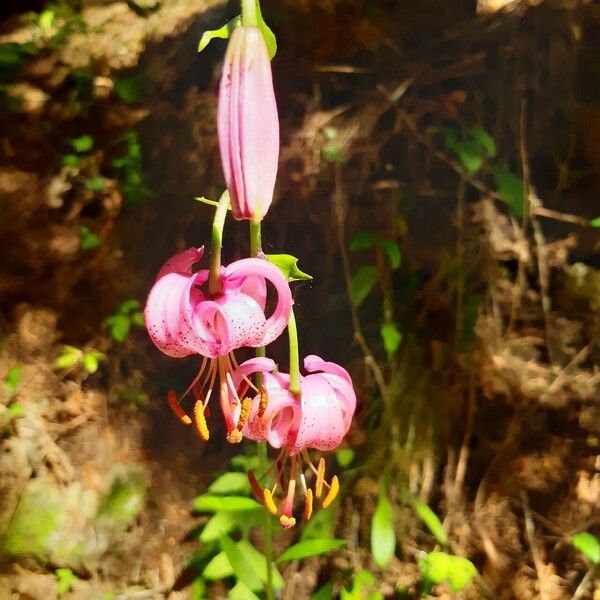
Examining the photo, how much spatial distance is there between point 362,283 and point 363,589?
1.91 feet

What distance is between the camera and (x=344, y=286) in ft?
4.09

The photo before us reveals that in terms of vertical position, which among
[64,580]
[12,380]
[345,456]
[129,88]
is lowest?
[64,580]

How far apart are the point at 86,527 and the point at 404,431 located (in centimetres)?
71

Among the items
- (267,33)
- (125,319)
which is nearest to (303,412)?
(267,33)

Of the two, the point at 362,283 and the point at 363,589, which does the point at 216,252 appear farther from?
the point at 363,589

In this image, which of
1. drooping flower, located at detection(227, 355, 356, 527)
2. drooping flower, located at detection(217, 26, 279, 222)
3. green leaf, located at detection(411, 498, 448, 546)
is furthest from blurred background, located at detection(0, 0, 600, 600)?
drooping flower, located at detection(217, 26, 279, 222)

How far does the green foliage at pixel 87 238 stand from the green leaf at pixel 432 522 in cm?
84

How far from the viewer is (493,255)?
3.85 ft

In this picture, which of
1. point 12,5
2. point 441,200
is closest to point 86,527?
point 441,200

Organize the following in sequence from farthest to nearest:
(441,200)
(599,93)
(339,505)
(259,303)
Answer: (339,505) < (441,200) < (599,93) < (259,303)

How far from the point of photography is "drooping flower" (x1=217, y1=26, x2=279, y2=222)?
506mm

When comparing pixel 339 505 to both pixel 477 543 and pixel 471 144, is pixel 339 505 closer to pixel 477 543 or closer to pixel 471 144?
pixel 477 543

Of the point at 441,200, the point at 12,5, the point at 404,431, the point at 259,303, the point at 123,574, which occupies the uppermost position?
the point at 12,5

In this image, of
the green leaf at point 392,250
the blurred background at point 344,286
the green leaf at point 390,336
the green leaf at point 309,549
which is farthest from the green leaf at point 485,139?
the green leaf at point 309,549
